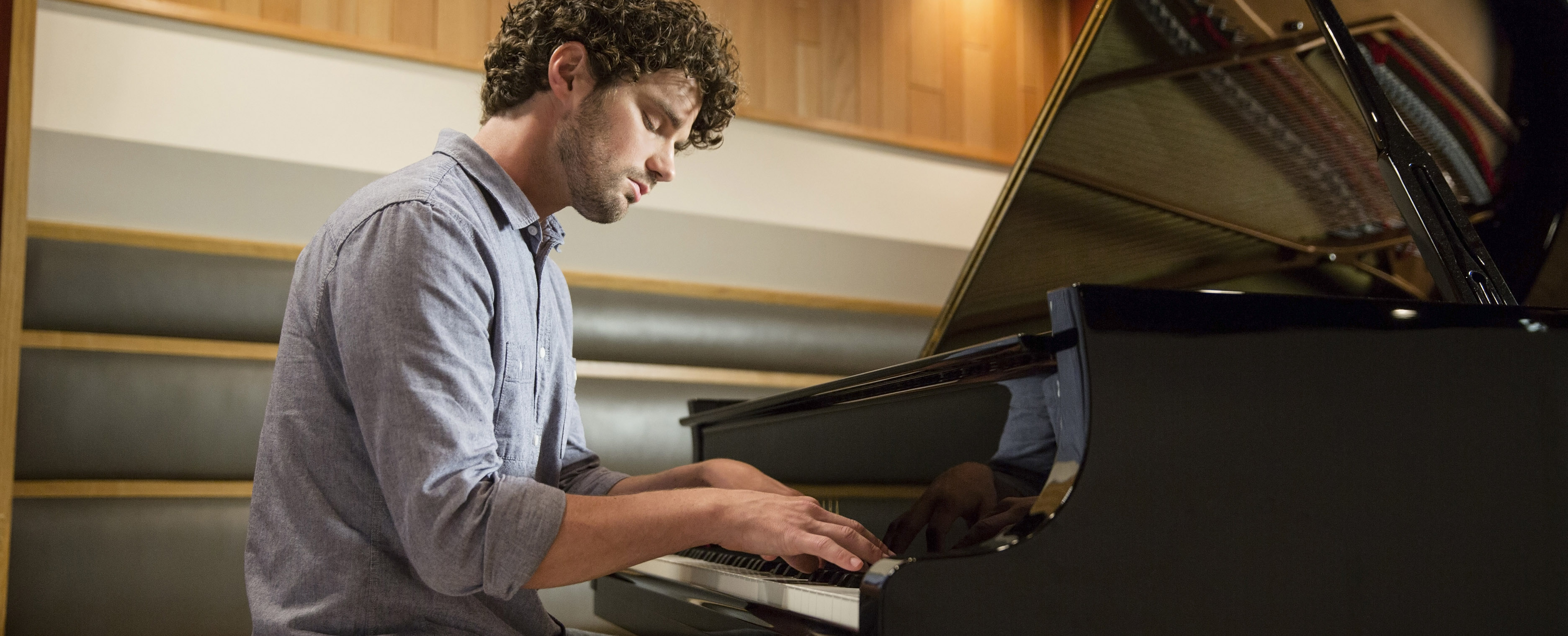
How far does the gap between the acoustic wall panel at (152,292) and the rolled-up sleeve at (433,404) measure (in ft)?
4.96

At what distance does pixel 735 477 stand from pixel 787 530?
1.56 feet

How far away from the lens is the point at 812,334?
2.95 meters

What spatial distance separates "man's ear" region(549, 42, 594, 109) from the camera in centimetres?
127

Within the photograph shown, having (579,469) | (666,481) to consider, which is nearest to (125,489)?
(579,469)

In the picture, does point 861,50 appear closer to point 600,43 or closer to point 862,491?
point 600,43

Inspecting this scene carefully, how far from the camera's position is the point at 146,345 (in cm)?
224

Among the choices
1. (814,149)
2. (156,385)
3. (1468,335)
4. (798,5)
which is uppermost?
(798,5)

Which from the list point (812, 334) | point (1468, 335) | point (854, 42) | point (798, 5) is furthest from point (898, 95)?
point (1468, 335)

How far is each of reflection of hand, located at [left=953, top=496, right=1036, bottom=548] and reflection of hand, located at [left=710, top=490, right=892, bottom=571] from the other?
5.1 inches

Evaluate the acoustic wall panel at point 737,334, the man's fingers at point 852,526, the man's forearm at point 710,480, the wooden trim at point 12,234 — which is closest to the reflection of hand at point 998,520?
the man's fingers at point 852,526

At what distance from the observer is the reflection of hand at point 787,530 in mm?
911

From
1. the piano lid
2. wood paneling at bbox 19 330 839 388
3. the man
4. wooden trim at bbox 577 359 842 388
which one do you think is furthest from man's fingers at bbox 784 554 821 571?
wooden trim at bbox 577 359 842 388

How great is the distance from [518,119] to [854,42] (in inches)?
83.2

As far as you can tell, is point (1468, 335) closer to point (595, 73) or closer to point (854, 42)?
point (595, 73)
